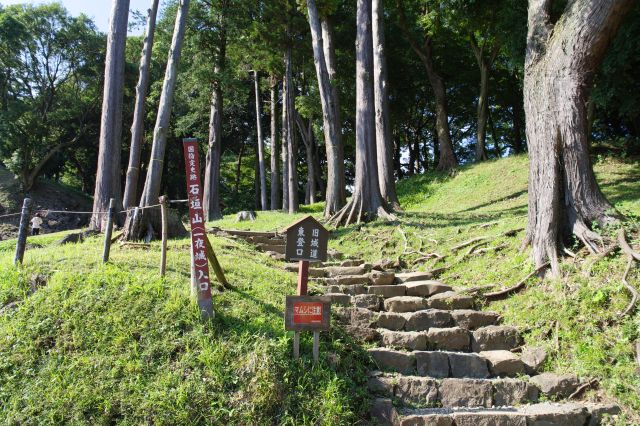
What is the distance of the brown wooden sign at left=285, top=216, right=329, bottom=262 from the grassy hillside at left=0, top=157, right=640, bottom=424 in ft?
2.85

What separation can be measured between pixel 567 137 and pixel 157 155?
8.14m

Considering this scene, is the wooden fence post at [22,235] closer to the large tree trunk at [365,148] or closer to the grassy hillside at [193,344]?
the grassy hillside at [193,344]

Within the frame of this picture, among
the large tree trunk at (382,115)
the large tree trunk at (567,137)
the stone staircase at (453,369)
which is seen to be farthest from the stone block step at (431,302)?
the large tree trunk at (382,115)

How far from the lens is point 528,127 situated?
24.5 feet

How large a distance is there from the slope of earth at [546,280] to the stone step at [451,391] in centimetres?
73

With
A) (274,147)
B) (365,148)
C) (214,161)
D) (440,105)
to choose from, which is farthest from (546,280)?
(274,147)

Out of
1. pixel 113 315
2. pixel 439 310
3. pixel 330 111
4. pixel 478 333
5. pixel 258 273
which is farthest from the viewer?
pixel 330 111

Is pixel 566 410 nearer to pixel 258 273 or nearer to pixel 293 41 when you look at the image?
pixel 258 273

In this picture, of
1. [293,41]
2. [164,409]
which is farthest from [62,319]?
[293,41]

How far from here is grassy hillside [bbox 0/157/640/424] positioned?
13.4 feet

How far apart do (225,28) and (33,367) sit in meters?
17.3

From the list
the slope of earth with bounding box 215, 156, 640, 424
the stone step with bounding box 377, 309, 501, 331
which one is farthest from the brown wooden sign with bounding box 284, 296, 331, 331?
the slope of earth with bounding box 215, 156, 640, 424

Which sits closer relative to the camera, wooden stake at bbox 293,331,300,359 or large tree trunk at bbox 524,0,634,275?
wooden stake at bbox 293,331,300,359

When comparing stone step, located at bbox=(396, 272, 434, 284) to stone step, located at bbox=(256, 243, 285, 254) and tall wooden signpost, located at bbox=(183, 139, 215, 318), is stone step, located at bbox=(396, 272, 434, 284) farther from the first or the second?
tall wooden signpost, located at bbox=(183, 139, 215, 318)
